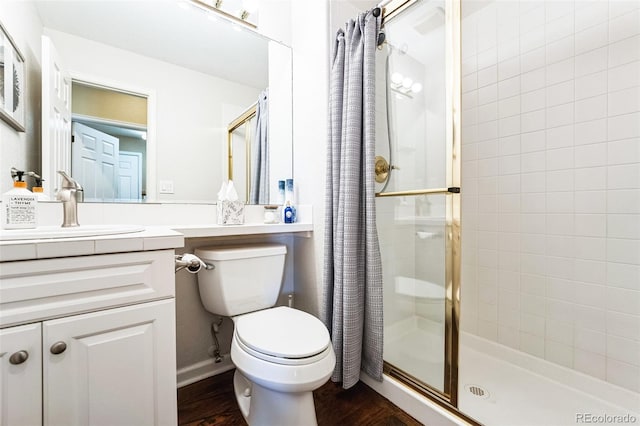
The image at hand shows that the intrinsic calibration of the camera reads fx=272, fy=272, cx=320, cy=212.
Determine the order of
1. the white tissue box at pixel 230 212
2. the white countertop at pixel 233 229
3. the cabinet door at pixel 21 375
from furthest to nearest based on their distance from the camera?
the white tissue box at pixel 230 212, the white countertop at pixel 233 229, the cabinet door at pixel 21 375

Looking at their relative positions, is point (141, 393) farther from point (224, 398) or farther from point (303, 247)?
point (303, 247)

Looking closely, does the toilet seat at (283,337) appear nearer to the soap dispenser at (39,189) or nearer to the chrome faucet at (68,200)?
the chrome faucet at (68,200)

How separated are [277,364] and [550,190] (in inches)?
64.7

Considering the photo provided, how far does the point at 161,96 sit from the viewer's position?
1.31 meters

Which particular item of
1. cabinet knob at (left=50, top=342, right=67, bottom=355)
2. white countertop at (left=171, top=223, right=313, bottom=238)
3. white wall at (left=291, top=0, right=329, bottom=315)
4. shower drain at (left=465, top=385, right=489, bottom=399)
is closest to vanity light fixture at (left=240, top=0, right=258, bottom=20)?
white wall at (left=291, top=0, right=329, bottom=315)

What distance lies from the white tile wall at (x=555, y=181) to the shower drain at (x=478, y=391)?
17.4 inches

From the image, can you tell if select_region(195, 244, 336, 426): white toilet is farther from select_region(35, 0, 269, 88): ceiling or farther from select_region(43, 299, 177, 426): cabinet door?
select_region(35, 0, 269, 88): ceiling

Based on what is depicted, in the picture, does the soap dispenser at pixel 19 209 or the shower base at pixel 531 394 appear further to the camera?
the shower base at pixel 531 394

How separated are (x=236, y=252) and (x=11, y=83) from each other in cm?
100

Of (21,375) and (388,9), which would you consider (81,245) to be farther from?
(388,9)

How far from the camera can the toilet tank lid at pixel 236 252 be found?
3.94ft

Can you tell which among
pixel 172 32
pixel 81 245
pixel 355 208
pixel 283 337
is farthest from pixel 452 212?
pixel 172 32

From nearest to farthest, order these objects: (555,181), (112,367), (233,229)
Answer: (112,367), (233,229), (555,181)

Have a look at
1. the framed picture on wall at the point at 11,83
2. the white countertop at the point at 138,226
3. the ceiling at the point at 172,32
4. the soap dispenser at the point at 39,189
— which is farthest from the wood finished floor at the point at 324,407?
the ceiling at the point at 172,32
